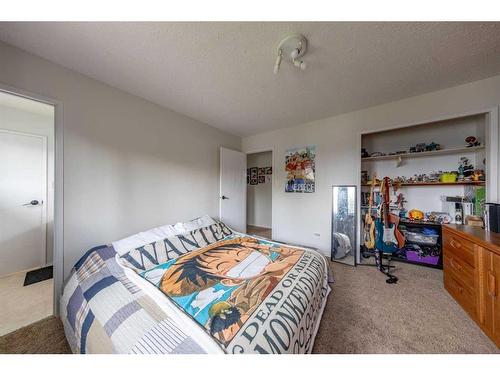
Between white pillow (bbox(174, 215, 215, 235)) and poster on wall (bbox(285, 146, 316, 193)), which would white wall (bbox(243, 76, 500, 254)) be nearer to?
poster on wall (bbox(285, 146, 316, 193))

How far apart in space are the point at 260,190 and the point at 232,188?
176 centimetres

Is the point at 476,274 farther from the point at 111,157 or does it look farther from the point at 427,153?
the point at 111,157

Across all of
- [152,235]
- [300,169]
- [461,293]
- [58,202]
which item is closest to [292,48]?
[300,169]

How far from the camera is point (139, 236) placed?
5.69 ft

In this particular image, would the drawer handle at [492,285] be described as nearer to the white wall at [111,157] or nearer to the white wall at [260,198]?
the white wall at [111,157]

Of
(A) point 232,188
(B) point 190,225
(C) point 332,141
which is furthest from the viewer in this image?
(A) point 232,188

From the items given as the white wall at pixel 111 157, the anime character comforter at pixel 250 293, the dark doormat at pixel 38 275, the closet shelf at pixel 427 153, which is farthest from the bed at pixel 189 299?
the closet shelf at pixel 427 153

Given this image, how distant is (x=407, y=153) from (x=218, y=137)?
2.94m

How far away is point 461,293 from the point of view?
4.92 feet

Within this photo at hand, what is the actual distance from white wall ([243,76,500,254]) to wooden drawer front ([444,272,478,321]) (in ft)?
3.23

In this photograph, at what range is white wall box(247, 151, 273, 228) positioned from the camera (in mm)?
4754

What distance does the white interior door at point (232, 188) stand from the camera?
122 inches
